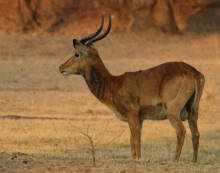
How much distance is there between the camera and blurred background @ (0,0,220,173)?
1087 centimetres

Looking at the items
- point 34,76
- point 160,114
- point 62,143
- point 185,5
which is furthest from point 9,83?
point 185,5

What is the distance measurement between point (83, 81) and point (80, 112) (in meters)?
5.78

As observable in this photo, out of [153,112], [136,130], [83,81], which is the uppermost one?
[83,81]

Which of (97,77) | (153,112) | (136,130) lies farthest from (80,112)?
(153,112)

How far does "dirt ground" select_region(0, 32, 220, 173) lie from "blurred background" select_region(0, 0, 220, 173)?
0.02 m

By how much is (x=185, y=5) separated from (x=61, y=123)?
71.8 feet

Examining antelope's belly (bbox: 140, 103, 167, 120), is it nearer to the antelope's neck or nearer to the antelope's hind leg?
the antelope's hind leg

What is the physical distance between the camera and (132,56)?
2922cm

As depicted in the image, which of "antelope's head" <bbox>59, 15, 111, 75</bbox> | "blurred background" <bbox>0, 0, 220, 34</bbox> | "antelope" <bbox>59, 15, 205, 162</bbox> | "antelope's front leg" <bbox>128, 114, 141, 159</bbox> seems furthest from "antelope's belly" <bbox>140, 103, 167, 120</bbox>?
"blurred background" <bbox>0, 0, 220, 34</bbox>

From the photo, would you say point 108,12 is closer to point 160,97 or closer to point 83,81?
point 83,81

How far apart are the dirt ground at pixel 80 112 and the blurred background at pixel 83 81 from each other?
0.06 ft

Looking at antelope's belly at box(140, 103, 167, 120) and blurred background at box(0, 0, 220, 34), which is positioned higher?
blurred background at box(0, 0, 220, 34)

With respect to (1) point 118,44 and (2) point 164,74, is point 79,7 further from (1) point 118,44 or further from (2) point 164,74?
(2) point 164,74

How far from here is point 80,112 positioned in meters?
17.6
